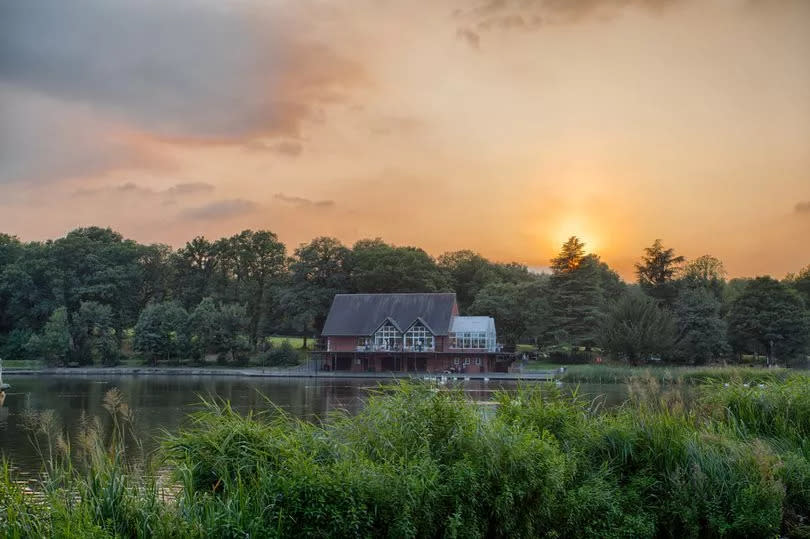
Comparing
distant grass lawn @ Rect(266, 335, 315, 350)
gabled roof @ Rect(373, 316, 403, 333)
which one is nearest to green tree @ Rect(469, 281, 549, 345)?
gabled roof @ Rect(373, 316, 403, 333)

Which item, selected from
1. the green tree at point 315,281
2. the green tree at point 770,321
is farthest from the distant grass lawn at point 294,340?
the green tree at point 770,321

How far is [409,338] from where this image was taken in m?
59.8

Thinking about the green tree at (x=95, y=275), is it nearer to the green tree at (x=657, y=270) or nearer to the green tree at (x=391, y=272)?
the green tree at (x=391, y=272)

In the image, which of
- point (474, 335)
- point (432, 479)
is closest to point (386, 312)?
point (474, 335)

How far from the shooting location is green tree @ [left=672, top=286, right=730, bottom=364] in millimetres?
53188

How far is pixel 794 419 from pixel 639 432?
3672 millimetres

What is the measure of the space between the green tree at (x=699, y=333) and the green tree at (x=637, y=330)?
5.30 feet

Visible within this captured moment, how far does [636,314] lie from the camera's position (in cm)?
5347

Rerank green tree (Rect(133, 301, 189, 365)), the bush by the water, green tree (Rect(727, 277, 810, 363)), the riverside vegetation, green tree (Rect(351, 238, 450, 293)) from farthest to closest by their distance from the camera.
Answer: green tree (Rect(351, 238, 450, 293)) < green tree (Rect(133, 301, 189, 365)) < the bush by the water < green tree (Rect(727, 277, 810, 363)) < the riverside vegetation

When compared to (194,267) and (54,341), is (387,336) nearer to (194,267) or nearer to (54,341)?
(194,267)

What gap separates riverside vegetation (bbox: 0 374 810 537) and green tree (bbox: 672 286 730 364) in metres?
47.4

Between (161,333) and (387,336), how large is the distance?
20655 mm

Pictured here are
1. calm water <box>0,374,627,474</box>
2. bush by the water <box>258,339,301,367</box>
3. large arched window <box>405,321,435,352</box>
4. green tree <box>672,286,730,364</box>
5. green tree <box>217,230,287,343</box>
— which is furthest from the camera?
green tree <box>217,230,287,343</box>

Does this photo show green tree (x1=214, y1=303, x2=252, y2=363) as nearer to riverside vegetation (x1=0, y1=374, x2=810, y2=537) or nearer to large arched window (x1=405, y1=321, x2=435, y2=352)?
large arched window (x1=405, y1=321, x2=435, y2=352)
